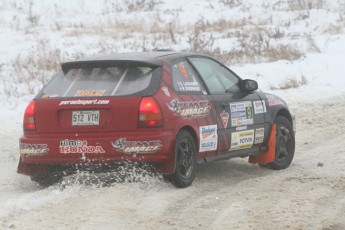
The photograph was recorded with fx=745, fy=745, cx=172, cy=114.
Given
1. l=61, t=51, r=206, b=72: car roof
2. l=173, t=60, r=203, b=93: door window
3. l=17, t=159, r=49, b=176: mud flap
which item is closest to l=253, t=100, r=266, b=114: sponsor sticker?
l=173, t=60, r=203, b=93: door window

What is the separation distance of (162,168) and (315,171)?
234 centimetres

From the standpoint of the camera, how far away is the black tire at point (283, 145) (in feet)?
30.4

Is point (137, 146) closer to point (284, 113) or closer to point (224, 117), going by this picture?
point (224, 117)

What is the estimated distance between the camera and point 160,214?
6449 millimetres

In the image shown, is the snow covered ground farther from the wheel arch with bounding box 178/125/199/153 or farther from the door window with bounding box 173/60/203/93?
the door window with bounding box 173/60/203/93

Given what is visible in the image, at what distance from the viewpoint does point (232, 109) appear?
8.41 meters

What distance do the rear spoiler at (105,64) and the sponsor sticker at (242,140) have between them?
4.67 ft

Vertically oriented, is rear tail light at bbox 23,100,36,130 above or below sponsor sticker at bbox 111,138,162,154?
above

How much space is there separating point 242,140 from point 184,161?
4.23ft

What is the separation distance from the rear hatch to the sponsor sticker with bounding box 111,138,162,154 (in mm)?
139

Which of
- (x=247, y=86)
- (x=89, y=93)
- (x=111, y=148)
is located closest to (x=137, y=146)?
(x=111, y=148)

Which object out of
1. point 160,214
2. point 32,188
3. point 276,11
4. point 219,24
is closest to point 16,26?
point 219,24

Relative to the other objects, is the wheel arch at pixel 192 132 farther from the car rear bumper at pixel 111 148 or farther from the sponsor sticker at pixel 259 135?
the sponsor sticker at pixel 259 135

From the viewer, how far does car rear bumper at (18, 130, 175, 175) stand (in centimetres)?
712
